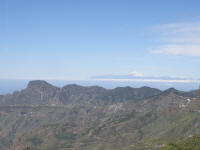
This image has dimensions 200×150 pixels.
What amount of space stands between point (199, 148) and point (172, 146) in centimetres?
1852

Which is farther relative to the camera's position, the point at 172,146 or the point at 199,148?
the point at 172,146

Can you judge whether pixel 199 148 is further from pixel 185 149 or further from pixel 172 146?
pixel 172 146

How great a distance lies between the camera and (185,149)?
14000 cm

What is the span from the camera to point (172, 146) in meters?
151

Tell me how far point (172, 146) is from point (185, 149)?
39.2 ft

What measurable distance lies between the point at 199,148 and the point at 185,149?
24.9 feet

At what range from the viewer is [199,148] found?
5359 inches

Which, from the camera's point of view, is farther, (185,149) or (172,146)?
(172,146)

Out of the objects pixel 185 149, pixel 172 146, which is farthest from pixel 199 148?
pixel 172 146
